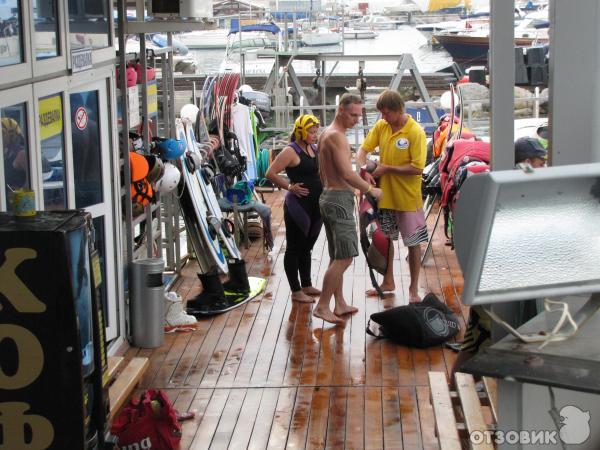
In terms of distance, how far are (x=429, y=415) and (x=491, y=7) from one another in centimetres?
264

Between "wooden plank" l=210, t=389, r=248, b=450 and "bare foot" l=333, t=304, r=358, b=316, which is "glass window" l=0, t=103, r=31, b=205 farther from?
"bare foot" l=333, t=304, r=358, b=316

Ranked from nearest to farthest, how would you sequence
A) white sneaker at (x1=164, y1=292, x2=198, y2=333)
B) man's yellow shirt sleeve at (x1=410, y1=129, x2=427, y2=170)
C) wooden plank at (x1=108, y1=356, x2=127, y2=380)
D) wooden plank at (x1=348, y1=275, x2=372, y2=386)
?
wooden plank at (x1=108, y1=356, x2=127, y2=380)
wooden plank at (x1=348, y1=275, x2=372, y2=386)
white sneaker at (x1=164, y1=292, x2=198, y2=333)
man's yellow shirt sleeve at (x1=410, y1=129, x2=427, y2=170)

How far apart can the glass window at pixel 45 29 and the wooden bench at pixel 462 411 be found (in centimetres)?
281

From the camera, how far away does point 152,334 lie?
747 centimetres

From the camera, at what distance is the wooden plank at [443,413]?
493 cm

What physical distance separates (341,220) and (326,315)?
76 cm

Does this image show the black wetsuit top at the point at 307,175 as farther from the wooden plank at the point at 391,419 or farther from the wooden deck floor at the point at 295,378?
the wooden plank at the point at 391,419

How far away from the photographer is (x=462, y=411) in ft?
17.5

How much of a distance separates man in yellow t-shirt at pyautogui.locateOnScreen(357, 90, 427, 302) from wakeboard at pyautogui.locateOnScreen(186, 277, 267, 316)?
126 cm

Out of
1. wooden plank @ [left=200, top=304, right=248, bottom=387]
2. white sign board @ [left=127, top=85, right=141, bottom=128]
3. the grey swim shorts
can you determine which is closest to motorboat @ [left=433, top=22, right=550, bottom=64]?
wooden plank @ [left=200, top=304, right=248, bottom=387]

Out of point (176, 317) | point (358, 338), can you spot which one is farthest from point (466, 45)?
point (358, 338)

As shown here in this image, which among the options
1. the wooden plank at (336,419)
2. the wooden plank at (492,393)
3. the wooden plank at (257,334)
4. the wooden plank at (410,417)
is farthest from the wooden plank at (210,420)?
the wooden plank at (492,393)

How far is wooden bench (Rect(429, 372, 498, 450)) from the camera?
4.89 metres

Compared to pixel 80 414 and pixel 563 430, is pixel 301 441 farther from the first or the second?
pixel 563 430
